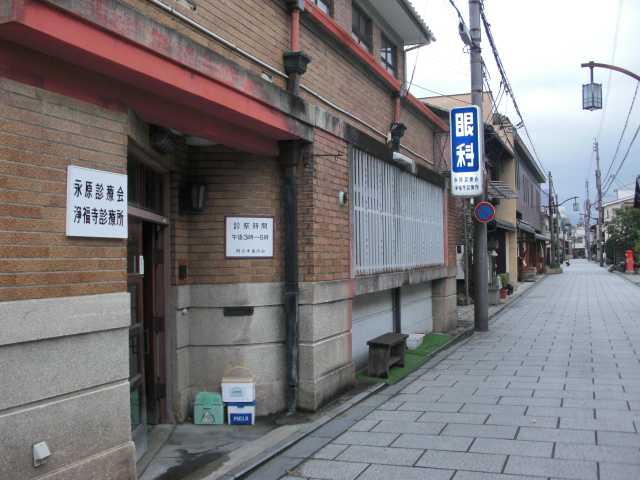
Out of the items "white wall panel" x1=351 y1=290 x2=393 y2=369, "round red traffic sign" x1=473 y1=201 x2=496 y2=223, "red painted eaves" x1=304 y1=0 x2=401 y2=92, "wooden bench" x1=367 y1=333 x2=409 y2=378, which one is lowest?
"wooden bench" x1=367 y1=333 x2=409 y2=378

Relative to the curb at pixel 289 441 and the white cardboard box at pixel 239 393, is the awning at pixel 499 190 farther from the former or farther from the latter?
the white cardboard box at pixel 239 393

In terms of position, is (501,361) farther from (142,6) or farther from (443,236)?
(142,6)

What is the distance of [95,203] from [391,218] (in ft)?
22.0

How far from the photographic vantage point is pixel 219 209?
23.4 feet

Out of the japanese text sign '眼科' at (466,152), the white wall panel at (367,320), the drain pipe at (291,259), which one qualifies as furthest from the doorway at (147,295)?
the japanese text sign '眼科' at (466,152)

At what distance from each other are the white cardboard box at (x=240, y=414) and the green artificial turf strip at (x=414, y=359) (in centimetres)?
266

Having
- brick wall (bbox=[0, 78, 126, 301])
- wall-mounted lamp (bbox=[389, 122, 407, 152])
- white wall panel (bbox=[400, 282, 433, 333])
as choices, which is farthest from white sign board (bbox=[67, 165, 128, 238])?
white wall panel (bbox=[400, 282, 433, 333])

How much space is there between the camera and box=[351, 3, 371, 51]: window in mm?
10781

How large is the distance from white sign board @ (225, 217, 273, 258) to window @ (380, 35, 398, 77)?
20.6 feet

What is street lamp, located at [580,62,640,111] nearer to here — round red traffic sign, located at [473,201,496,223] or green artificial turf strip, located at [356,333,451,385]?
round red traffic sign, located at [473,201,496,223]

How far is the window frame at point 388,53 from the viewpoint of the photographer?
12.3 m

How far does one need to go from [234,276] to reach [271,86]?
2.14 metres

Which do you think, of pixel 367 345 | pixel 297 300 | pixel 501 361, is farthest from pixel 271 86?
pixel 501 361

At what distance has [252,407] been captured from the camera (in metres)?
6.88
